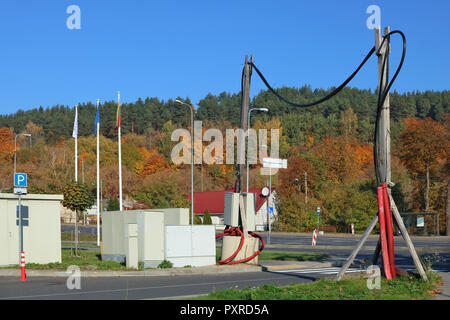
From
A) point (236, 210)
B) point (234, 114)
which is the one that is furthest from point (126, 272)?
point (234, 114)

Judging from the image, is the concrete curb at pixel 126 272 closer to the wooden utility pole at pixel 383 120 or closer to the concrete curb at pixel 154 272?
the concrete curb at pixel 154 272

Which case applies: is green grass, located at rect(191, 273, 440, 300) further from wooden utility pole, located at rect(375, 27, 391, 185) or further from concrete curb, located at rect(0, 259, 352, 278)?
concrete curb, located at rect(0, 259, 352, 278)

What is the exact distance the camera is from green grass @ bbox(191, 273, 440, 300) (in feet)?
35.7

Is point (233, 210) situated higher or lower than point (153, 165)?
lower

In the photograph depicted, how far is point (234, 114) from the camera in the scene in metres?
119

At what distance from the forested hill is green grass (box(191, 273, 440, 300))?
8896 cm

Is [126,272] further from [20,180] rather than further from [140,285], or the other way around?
[20,180]

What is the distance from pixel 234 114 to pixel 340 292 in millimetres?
107770

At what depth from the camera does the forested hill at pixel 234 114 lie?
108312mm

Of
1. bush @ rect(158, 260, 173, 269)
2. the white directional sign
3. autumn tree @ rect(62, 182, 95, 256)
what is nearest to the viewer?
bush @ rect(158, 260, 173, 269)

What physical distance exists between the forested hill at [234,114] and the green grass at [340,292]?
89.0 metres

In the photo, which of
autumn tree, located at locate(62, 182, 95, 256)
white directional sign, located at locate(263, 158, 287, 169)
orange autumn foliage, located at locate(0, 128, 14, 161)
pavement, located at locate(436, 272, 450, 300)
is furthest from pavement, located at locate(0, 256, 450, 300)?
orange autumn foliage, located at locate(0, 128, 14, 161)
